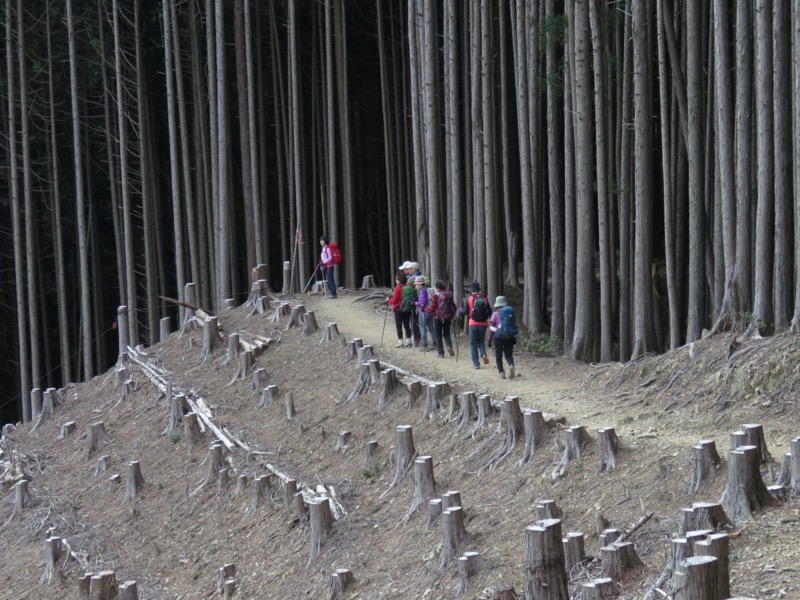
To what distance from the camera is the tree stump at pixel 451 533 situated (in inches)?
342

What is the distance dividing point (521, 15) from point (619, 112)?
2565 millimetres

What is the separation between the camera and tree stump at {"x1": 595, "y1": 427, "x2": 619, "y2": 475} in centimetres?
920

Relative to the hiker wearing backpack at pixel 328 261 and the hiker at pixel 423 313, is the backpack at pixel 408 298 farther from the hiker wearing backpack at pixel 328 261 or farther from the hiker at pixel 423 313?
the hiker wearing backpack at pixel 328 261

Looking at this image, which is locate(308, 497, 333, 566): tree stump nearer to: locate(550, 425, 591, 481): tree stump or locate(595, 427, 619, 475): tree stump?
locate(550, 425, 591, 481): tree stump

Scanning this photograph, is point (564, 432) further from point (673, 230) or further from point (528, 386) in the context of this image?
point (673, 230)

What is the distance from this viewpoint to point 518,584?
25.5 ft

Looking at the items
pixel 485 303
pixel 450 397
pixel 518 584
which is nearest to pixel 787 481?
pixel 518 584

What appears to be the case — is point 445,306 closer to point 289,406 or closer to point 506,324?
point 506,324

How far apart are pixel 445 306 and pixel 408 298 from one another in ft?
3.15

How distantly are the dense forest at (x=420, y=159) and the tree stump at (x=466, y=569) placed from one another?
5.03 metres

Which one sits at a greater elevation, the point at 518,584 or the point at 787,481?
the point at 787,481

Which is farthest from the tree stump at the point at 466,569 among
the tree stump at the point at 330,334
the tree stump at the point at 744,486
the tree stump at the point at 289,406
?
the tree stump at the point at 330,334

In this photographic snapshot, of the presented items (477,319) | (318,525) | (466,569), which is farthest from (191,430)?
(466,569)

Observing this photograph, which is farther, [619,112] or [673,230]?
[619,112]
